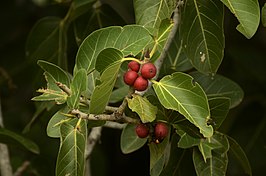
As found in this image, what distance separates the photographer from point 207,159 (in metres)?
1.52

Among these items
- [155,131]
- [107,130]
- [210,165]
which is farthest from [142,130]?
[107,130]

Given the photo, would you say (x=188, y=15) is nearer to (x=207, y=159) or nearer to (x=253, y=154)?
(x=207, y=159)

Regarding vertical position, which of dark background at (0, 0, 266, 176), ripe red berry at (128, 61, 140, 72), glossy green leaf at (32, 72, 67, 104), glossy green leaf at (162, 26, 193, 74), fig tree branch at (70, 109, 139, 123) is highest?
ripe red berry at (128, 61, 140, 72)

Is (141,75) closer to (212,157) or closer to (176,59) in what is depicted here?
(212,157)

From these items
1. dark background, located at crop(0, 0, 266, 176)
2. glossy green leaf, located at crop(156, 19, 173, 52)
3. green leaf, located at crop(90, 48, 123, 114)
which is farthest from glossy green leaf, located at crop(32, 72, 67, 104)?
dark background, located at crop(0, 0, 266, 176)

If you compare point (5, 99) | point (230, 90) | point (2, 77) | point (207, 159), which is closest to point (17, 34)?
point (5, 99)

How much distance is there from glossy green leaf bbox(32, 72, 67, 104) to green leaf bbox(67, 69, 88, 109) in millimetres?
56

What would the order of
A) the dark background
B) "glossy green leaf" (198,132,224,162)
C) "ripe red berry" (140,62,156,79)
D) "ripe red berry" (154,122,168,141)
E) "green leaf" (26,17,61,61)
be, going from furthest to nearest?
the dark background → "green leaf" (26,17,61,61) → "glossy green leaf" (198,132,224,162) → "ripe red berry" (154,122,168,141) → "ripe red berry" (140,62,156,79)

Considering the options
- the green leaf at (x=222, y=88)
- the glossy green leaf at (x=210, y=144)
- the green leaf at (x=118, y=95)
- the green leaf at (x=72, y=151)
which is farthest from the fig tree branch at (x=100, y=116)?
the green leaf at (x=222, y=88)

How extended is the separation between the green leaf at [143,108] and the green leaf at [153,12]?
9.3 inches

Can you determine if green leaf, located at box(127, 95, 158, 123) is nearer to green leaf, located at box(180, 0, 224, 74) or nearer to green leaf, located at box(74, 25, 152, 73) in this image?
green leaf, located at box(74, 25, 152, 73)

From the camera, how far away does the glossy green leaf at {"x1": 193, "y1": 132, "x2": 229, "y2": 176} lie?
149 centimetres

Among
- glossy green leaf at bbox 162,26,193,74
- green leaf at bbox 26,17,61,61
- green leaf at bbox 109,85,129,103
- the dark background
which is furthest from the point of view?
the dark background

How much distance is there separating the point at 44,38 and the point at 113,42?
0.66 meters
